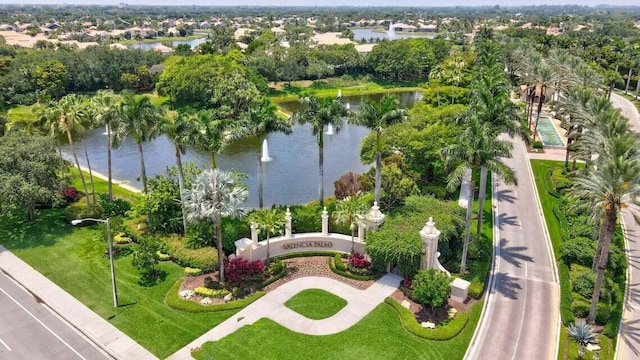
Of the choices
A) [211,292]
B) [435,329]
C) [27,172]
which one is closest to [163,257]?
[211,292]

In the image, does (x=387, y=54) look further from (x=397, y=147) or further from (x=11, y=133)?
(x=11, y=133)

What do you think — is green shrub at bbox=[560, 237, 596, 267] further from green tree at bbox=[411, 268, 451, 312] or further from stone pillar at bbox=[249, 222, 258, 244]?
stone pillar at bbox=[249, 222, 258, 244]

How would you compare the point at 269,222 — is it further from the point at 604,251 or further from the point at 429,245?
the point at 604,251

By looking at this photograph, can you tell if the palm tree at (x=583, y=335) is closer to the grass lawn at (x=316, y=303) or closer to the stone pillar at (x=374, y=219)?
the grass lawn at (x=316, y=303)

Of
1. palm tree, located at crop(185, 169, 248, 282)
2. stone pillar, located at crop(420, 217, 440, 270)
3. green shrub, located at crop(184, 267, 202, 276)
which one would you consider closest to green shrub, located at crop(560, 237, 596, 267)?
stone pillar, located at crop(420, 217, 440, 270)

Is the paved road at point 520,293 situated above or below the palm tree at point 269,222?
below

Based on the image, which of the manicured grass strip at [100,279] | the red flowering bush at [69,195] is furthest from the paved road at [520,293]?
the red flowering bush at [69,195]
